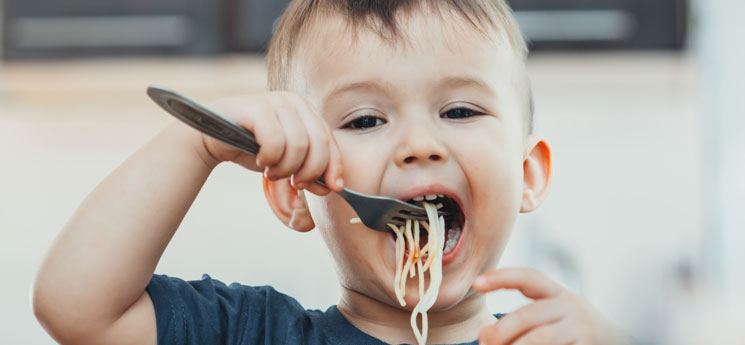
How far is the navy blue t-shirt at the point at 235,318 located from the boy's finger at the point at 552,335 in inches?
9.6

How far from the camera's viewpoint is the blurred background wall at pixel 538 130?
7.68 feet

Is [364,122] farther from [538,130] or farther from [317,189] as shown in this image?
[538,130]

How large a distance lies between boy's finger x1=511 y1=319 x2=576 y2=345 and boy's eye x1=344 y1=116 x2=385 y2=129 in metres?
0.30

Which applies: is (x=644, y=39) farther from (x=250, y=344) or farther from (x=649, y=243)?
(x=250, y=344)

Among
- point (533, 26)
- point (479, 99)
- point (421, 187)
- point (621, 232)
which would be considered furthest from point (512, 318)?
point (621, 232)

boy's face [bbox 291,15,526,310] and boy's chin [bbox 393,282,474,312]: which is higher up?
boy's face [bbox 291,15,526,310]

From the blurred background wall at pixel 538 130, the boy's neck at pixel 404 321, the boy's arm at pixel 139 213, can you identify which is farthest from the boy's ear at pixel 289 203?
the blurred background wall at pixel 538 130

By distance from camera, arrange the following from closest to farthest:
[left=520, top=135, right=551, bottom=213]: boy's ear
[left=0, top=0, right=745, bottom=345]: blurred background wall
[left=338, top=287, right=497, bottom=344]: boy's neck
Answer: [left=338, top=287, right=497, bottom=344]: boy's neck, [left=520, top=135, right=551, bottom=213]: boy's ear, [left=0, top=0, right=745, bottom=345]: blurred background wall

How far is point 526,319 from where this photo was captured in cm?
76

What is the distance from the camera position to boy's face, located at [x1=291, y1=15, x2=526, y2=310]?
904mm

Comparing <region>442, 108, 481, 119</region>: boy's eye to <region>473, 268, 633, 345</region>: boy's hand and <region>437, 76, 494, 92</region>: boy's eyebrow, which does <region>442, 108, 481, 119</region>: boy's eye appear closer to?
<region>437, 76, 494, 92</region>: boy's eyebrow

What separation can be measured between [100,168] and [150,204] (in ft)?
6.16

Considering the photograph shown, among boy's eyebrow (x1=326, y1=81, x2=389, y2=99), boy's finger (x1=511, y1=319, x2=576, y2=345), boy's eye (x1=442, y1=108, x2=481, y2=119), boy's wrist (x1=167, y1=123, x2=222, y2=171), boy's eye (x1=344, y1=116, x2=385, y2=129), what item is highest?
boy's eyebrow (x1=326, y1=81, x2=389, y2=99)

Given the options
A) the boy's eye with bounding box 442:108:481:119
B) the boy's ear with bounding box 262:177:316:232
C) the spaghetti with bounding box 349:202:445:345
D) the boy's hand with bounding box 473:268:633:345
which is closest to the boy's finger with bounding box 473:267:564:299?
the boy's hand with bounding box 473:268:633:345
